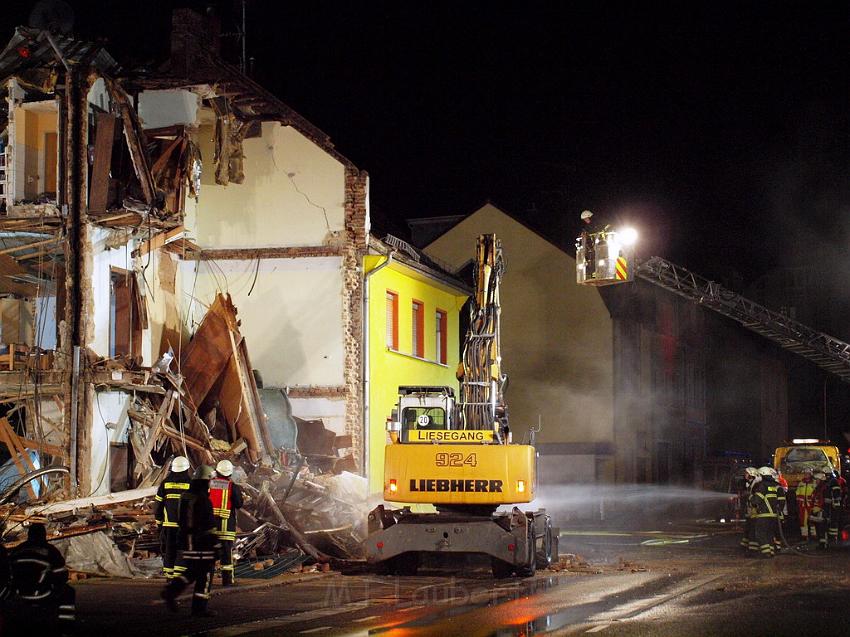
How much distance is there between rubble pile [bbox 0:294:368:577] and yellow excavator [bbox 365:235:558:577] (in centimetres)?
193

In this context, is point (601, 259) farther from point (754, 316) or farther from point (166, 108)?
point (754, 316)

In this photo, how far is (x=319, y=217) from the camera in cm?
2678

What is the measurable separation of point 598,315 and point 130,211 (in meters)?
21.8

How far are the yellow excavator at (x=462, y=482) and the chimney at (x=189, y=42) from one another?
1161 centimetres

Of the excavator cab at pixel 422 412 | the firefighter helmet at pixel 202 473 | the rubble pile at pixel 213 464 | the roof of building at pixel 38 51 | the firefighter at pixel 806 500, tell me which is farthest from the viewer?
the firefighter at pixel 806 500

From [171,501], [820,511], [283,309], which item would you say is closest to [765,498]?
[820,511]

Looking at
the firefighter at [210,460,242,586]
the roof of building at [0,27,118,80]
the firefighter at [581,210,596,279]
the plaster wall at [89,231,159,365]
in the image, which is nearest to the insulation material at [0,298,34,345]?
the plaster wall at [89,231,159,365]

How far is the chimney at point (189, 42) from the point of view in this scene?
26.2m

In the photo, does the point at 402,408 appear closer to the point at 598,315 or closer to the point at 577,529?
the point at 577,529

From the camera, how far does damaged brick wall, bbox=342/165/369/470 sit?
26.4 metres

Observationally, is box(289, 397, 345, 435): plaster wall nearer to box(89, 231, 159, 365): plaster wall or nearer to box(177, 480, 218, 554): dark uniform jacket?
box(89, 231, 159, 365): plaster wall

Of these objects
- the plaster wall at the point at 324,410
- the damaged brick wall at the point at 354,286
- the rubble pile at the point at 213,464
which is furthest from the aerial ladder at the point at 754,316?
the rubble pile at the point at 213,464

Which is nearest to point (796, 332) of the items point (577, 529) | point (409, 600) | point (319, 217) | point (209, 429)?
point (577, 529)

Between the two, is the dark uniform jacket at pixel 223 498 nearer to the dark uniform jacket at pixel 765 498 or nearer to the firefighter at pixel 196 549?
the firefighter at pixel 196 549
